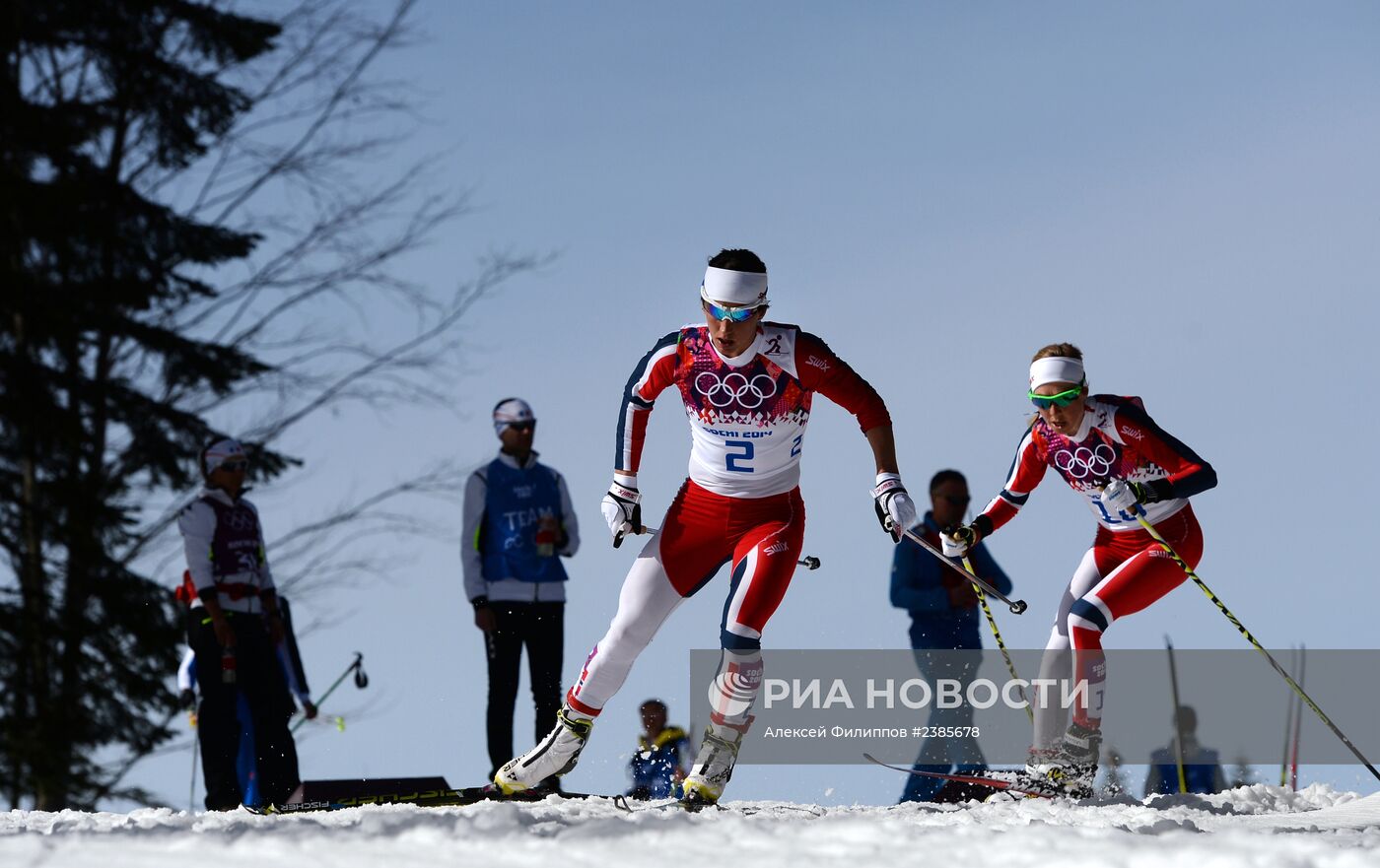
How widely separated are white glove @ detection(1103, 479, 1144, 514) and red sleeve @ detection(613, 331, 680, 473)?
232 centimetres

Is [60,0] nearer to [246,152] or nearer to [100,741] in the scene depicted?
[246,152]

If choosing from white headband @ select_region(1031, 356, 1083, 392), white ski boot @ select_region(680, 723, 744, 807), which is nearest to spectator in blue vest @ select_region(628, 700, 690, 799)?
white ski boot @ select_region(680, 723, 744, 807)

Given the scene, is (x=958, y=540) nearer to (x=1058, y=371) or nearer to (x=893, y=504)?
(x=1058, y=371)

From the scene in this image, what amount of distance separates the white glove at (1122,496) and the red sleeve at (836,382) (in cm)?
145

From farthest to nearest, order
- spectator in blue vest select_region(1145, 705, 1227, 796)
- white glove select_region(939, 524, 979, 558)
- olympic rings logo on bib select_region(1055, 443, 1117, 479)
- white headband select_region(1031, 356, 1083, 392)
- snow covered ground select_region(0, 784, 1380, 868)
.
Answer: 1. spectator in blue vest select_region(1145, 705, 1227, 796)
2. white glove select_region(939, 524, 979, 558)
3. olympic rings logo on bib select_region(1055, 443, 1117, 479)
4. white headband select_region(1031, 356, 1083, 392)
5. snow covered ground select_region(0, 784, 1380, 868)

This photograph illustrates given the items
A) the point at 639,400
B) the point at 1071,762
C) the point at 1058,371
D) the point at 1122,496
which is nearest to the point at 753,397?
the point at 639,400

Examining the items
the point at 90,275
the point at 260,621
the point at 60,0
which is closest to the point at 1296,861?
the point at 260,621

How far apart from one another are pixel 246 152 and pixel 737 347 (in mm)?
10331

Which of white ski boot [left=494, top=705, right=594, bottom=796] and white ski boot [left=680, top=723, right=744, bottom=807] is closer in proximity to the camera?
white ski boot [left=680, top=723, right=744, bottom=807]

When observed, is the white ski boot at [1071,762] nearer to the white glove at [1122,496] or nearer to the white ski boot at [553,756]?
the white glove at [1122,496]

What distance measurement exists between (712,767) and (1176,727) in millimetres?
4446

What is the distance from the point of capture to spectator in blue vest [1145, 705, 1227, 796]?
9484 millimetres

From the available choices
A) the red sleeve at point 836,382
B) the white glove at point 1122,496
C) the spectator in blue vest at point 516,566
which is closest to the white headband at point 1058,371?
the white glove at point 1122,496

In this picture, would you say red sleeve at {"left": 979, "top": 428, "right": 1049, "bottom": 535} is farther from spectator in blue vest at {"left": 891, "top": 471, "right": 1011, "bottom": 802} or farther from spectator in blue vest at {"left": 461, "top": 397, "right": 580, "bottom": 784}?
spectator in blue vest at {"left": 461, "top": 397, "right": 580, "bottom": 784}
